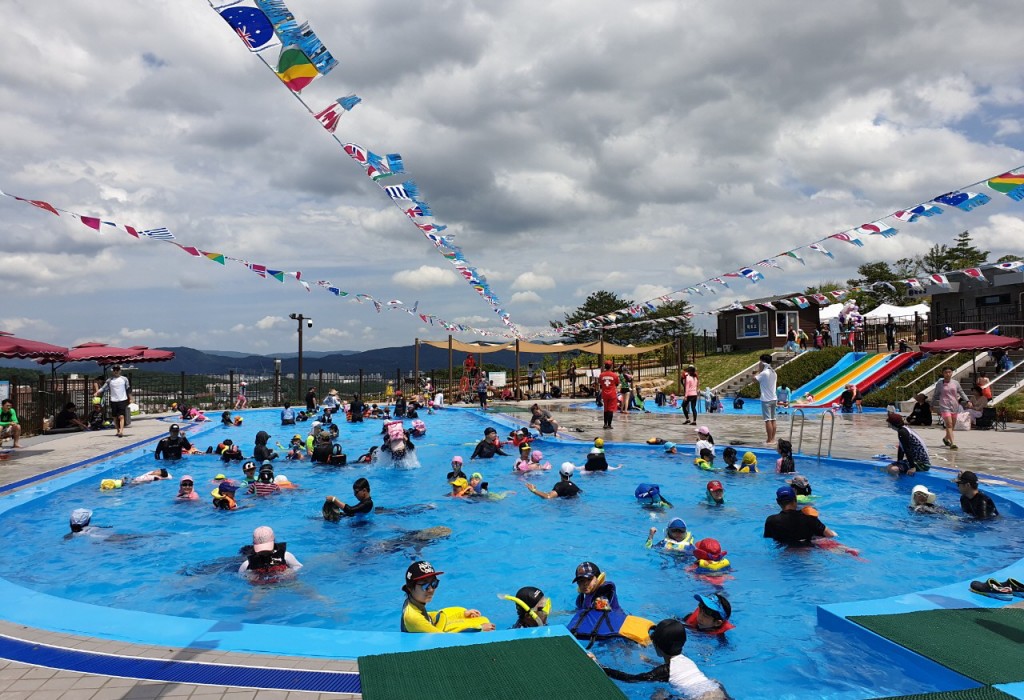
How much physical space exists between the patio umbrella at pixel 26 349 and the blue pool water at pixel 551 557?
4.05 metres

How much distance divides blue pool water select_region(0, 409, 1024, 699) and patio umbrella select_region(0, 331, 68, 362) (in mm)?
4048

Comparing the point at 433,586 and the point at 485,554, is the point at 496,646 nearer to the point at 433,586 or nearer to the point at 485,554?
the point at 433,586

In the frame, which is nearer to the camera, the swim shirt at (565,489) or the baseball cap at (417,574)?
the baseball cap at (417,574)

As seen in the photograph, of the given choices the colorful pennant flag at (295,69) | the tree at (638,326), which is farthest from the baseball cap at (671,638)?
the tree at (638,326)

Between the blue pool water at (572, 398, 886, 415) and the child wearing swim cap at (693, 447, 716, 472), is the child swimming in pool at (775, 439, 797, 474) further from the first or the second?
the blue pool water at (572, 398, 886, 415)

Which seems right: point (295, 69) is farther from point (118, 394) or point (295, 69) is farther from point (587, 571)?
point (118, 394)

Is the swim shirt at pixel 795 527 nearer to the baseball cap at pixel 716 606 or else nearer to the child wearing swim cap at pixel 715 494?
the child wearing swim cap at pixel 715 494

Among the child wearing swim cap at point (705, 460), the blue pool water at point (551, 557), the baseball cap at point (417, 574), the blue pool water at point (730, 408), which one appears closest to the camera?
the baseball cap at point (417, 574)

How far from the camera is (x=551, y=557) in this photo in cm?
924

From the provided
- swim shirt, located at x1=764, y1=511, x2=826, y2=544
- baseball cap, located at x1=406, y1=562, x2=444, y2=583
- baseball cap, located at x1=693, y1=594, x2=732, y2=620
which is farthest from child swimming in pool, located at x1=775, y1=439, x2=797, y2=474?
baseball cap, located at x1=406, y1=562, x2=444, y2=583

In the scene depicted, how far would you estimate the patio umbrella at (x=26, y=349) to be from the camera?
48.9 feet

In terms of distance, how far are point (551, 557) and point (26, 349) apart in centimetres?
1437

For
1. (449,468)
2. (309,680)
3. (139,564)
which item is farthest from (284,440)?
(309,680)

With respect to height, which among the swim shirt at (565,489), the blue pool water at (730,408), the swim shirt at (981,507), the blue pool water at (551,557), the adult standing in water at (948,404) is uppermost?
the adult standing in water at (948,404)
